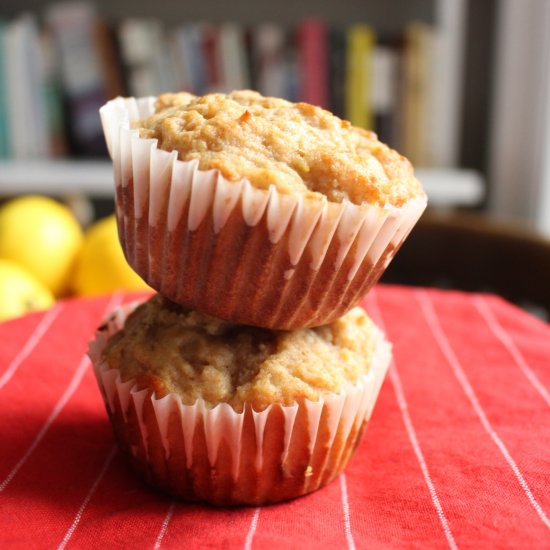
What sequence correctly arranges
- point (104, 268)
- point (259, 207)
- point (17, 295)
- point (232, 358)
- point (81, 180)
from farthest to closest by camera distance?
point (81, 180) < point (104, 268) < point (17, 295) < point (232, 358) < point (259, 207)

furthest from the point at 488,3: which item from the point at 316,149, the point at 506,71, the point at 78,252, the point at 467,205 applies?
the point at 316,149

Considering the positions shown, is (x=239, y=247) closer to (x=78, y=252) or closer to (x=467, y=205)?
(x=78, y=252)

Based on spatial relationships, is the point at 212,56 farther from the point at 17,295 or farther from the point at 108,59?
the point at 17,295

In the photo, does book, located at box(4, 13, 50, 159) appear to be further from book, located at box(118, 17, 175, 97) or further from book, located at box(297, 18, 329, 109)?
book, located at box(297, 18, 329, 109)

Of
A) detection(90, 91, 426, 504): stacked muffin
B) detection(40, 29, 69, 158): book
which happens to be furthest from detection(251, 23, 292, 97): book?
detection(90, 91, 426, 504): stacked muffin

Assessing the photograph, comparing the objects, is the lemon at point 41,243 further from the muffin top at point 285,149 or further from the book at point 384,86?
the book at point 384,86

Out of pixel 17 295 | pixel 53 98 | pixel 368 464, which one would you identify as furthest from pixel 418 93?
pixel 368 464

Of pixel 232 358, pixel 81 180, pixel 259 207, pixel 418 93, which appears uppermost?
pixel 259 207
